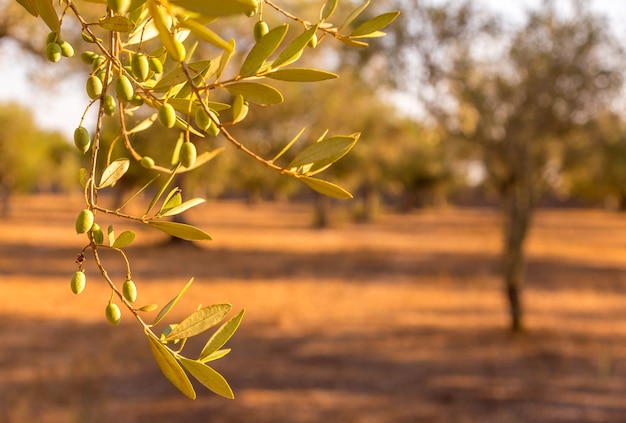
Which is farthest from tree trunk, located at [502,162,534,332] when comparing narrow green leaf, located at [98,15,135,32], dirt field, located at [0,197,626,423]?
narrow green leaf, located at [98,15,135,32]

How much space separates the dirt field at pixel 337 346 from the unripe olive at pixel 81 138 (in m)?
7.80

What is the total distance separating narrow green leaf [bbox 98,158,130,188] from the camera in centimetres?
80

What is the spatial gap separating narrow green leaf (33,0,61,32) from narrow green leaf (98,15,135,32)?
0.08 m

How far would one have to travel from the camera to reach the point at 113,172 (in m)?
0.82

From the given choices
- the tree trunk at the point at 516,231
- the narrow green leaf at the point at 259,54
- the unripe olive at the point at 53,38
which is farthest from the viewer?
the tree trunk at the point at 516,231

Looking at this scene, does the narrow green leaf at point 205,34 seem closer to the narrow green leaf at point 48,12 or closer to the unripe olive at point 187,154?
the unripe olive at point 187,154

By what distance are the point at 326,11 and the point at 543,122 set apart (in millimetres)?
11225

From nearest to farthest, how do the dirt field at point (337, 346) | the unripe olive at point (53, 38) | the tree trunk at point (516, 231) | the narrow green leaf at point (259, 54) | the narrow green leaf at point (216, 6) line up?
the narrow green leaf at point (216, 6) → the narrow green leaf at point (259, 54) → the unripe olive at point (53, 38) → the dirt field at point (337, 346) → the tree trunk at point (516, 231)

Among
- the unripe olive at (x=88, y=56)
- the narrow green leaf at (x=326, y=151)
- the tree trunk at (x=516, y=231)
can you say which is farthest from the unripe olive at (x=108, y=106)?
the tree trunk at (x=516, y=231)

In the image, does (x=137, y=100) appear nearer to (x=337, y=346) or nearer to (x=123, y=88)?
(x=123, y=88)

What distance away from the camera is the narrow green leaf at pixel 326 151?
74cm

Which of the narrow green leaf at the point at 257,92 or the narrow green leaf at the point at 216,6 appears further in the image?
the narrow green leaf at the point at 257,92

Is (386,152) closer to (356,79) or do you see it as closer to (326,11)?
(356,79)

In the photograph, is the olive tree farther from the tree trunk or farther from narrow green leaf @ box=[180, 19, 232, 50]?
the tree trunk
